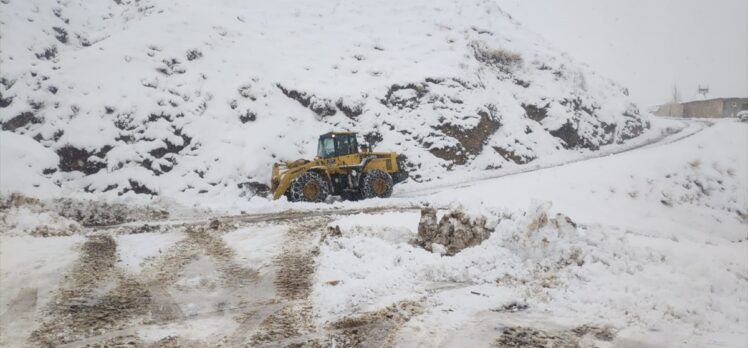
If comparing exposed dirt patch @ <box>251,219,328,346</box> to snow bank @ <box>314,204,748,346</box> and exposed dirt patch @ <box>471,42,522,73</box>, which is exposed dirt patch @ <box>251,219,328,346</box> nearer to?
snow bank @ <box>314,204,748,346</box>

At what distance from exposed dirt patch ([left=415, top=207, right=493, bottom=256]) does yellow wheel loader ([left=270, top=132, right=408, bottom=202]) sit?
6371mm

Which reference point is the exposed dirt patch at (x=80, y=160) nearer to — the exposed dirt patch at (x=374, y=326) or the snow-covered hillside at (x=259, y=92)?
the snow-covered hillside at (x=259, y=92)

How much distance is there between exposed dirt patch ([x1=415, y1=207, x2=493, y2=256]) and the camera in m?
7.08

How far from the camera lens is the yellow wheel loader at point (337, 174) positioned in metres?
13.5

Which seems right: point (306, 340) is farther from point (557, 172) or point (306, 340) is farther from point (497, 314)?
point (557, 172)

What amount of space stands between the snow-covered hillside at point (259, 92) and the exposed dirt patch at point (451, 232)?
9.79 metres

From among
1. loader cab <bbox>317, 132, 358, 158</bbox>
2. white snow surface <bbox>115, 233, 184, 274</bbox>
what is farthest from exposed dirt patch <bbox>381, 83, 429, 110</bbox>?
white snow surface <bbox>115, 233, 184, 274</bbox>

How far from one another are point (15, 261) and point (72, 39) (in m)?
19.8

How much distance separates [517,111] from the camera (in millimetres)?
23312

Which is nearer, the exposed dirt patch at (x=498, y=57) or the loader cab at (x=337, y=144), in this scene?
the loader cab at (x=337, y=144)

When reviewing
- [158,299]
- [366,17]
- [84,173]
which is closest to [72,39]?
[84,173]

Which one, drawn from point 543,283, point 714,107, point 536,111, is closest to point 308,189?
point 543,283

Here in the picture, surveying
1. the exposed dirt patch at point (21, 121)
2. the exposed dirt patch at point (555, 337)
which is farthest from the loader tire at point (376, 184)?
the exposed dirt patch at point (21, 121)

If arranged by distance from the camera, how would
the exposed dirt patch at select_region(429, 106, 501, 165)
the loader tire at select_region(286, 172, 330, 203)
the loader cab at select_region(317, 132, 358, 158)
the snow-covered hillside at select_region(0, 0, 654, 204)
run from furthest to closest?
the exposed dirt patch at select_region(429, 106, 501, 165)
the snow-covered hillside at select_region(0, 0, 654, 204)
the loader cab at select_region(317, 132, 358, 158)
the loader tire at select_region(286, 172, 330, 203)
